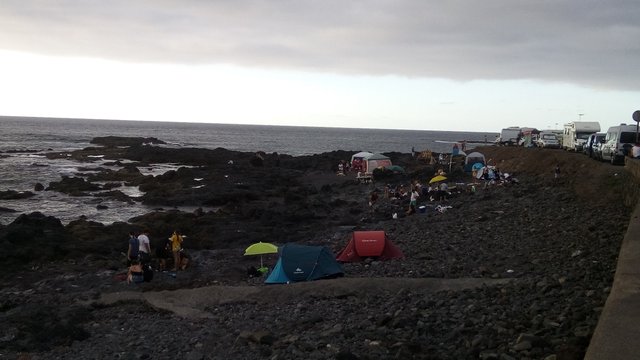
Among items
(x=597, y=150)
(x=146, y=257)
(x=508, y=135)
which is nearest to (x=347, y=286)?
(x=146, y=257)

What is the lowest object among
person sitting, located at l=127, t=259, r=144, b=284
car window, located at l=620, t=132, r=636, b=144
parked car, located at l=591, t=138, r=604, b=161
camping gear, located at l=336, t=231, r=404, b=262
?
person sitting, located at l=127, t=259, r=144, b=284

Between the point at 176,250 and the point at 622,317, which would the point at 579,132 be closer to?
the point at 176,250

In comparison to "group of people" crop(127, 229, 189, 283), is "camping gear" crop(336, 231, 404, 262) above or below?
above

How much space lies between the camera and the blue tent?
15.7 metres

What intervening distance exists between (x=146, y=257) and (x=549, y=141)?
41.8 metres

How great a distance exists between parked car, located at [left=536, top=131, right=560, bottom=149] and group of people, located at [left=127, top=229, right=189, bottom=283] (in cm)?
3970

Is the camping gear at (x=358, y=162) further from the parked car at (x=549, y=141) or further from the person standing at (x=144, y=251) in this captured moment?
the person standing at (x=144, y=251)

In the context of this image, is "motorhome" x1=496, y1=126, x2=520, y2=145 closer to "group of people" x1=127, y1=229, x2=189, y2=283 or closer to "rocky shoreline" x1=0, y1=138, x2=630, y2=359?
"rocky shoreline" x1=0, y1=138, x2=630, y2=359

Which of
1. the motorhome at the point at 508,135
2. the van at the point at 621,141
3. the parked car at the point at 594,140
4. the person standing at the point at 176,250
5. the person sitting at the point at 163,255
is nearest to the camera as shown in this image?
the person sitting at the point at 163,255

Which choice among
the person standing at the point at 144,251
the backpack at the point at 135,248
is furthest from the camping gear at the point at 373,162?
the backpack at the point at 135,248

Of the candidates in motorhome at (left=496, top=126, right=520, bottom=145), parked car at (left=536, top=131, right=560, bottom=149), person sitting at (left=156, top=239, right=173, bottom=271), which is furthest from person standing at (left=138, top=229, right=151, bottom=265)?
motorhome at (left=496, top=126, right=520, bottom=145)

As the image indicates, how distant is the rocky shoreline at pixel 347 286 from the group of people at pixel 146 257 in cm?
44

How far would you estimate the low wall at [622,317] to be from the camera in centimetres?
628

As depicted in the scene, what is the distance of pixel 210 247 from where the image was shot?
2267cm
